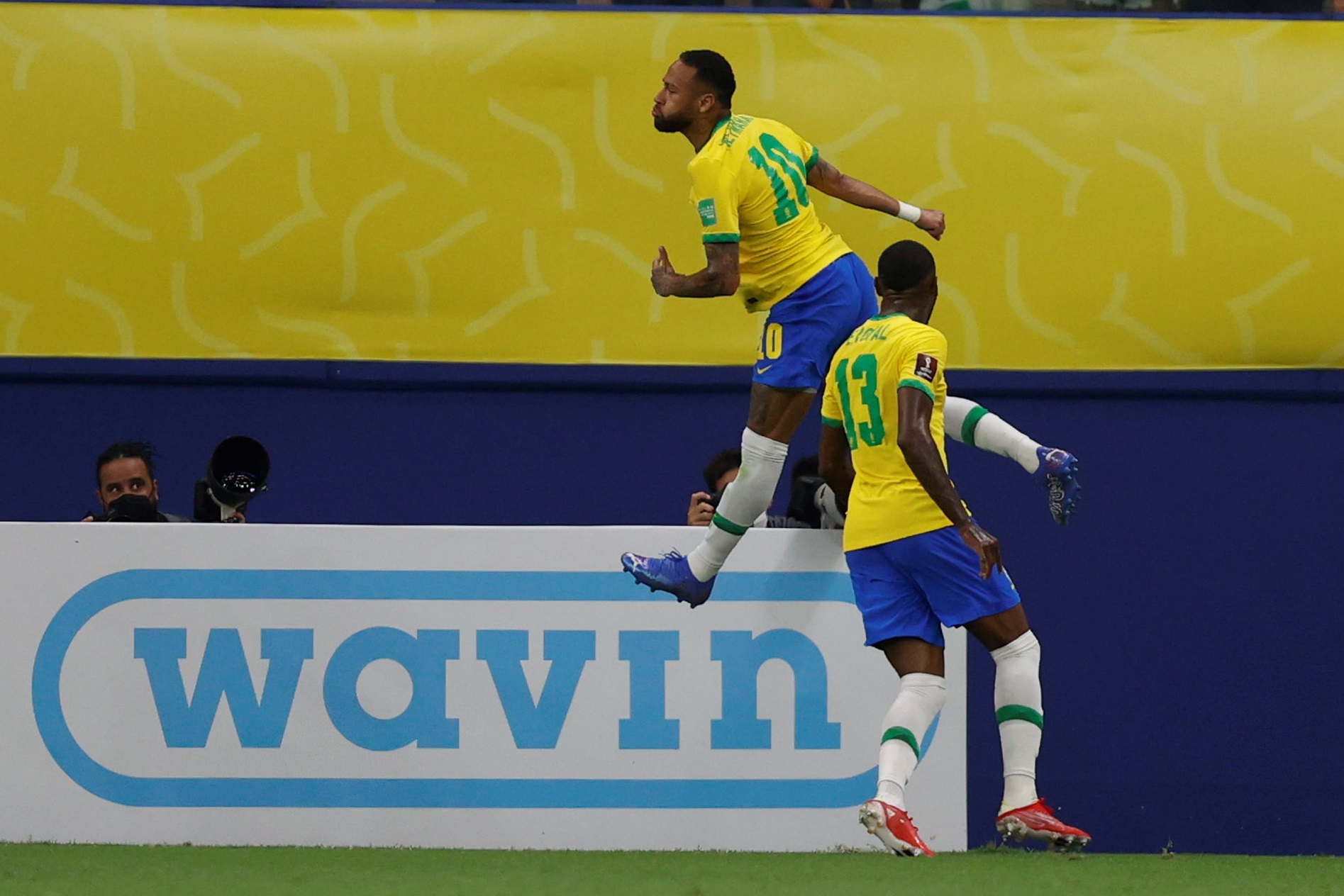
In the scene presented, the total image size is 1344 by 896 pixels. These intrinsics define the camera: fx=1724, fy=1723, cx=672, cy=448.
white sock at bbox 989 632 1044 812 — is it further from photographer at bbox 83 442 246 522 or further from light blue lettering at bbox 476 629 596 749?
photographer at bbox 83 442 246 522

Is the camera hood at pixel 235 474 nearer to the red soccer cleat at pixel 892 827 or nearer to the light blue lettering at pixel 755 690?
the light blue lettering at pixel 755 690

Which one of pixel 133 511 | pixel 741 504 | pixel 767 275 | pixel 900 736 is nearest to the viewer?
pixel 900 736

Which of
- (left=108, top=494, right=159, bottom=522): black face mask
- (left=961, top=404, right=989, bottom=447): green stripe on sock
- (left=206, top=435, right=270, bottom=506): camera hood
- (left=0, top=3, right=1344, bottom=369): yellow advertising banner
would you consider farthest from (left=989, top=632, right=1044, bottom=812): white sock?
(left=108, top=494, right=159, bottom=522): black face mask

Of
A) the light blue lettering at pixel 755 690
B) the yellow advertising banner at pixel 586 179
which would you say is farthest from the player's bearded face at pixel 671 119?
the yellow advertising banner at pixel 586 179

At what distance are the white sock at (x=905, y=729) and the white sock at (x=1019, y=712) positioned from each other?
18cm

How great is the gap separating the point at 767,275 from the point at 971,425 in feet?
2.45

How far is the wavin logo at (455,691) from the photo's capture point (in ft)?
16.5

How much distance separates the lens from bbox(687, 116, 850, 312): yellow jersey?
190 inches

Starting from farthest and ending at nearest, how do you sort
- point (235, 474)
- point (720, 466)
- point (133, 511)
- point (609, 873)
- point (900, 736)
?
point (720, 466), point (235, 474), point (133, 511), point (900, 736), point (609, 873)

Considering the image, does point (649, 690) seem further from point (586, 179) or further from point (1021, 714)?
point (586, 179)

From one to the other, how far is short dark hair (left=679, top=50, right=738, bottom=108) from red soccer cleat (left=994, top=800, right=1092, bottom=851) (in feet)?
7.05

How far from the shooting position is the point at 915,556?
14.7 ft

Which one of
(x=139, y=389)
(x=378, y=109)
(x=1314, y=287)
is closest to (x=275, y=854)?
(x=139, y=389)

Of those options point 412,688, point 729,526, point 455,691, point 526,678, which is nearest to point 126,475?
point 412,688
